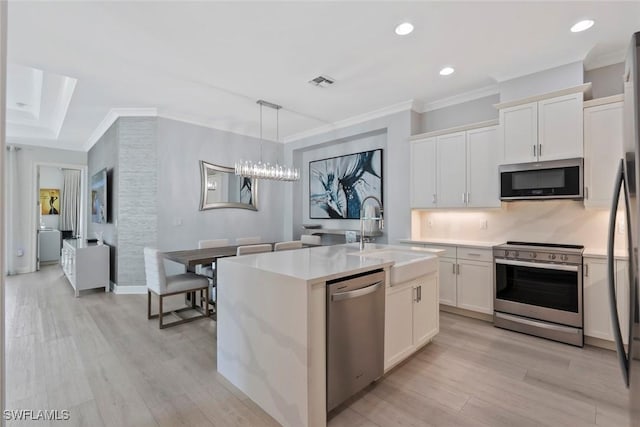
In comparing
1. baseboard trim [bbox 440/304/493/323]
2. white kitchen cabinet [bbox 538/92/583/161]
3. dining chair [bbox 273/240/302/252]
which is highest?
white kitchen cabinet [bbox 538/92/583/161]

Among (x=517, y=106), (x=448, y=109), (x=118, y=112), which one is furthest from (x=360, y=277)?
(x=118, y=112)

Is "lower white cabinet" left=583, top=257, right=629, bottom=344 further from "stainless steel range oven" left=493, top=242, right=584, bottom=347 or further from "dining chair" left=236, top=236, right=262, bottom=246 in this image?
"dining chair" left=236, top=236, right=262, bottom=246

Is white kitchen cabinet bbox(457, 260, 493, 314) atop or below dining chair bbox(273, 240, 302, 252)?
below

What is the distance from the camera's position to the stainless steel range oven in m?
2.90

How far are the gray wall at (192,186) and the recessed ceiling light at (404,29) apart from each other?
3.80m

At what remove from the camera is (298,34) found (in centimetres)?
273

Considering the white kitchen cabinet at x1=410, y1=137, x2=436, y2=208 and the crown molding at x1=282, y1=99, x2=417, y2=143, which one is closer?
the white kitchen cabinet at x1=410, y1=137, x2=436, y2=208

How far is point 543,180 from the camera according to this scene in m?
3.18

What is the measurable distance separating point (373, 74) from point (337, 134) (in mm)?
1934

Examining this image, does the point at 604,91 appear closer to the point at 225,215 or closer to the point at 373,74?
the point at 373,74

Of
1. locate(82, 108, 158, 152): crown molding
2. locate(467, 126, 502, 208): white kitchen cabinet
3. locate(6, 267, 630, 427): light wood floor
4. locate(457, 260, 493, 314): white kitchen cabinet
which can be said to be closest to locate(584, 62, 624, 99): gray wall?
locate(467, 126, 502, 208): white kitchen cabinet

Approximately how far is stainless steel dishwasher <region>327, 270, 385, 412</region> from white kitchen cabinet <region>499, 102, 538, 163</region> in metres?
2.36

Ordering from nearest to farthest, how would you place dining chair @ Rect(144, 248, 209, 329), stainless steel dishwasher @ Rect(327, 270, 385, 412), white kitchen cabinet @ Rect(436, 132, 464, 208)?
stainless steel dishwasher @ Rect(327, 270, 385, 412) < dining chair @ Rect(144, 248, 209, 329) < white kitchen cabinet @ Rect(436, 132, 464, 208)

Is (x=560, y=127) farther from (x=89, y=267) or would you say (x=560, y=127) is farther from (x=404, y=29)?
(x=89, y=267)
